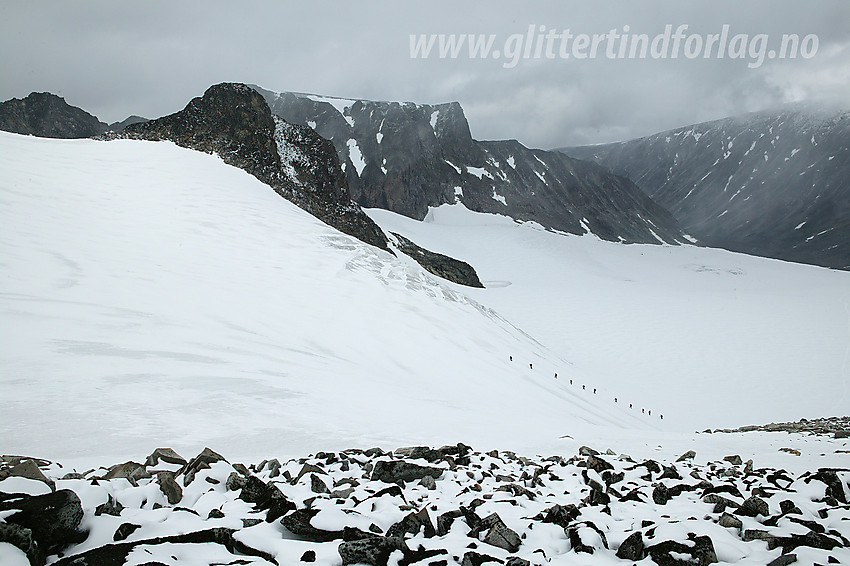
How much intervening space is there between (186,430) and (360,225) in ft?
88.3

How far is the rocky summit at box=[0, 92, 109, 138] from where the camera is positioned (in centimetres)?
7662

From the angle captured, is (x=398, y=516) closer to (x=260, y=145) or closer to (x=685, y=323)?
(x=260, y=145)

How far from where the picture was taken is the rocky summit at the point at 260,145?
29156 millimetres

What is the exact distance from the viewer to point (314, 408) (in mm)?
7969

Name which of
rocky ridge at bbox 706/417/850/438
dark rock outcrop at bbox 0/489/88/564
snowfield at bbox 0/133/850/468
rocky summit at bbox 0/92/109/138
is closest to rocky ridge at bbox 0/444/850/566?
dark rock outcrop at bbox 0/489/88/564

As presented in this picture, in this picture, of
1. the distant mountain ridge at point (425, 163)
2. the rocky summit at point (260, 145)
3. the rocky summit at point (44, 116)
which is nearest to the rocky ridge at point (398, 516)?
the rocky summit at point (260, 145)

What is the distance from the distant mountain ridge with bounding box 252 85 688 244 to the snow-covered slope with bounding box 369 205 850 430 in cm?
4871

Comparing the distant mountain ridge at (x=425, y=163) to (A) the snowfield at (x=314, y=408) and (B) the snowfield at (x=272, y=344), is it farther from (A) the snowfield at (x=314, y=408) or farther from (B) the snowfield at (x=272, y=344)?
(A) the snowfield at (x=314, y=408)

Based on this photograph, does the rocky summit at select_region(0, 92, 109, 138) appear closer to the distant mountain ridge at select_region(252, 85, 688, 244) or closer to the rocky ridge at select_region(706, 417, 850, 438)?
the distant mountain ridge at select_region(252, 85, 688, 244)

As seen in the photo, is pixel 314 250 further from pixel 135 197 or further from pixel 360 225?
pixel 360 225

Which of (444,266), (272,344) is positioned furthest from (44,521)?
(444,266)

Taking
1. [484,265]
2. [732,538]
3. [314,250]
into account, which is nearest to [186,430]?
[732,538]

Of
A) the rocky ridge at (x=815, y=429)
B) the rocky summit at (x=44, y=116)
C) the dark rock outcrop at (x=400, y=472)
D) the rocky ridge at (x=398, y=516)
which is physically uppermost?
the rocky summit at (x=44, y=116)

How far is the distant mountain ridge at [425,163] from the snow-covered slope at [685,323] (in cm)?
4871
